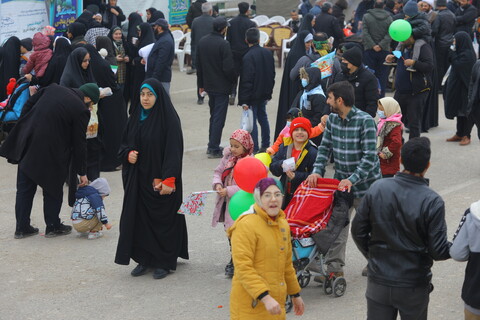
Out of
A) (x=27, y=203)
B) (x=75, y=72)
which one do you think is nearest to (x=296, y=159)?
(x=27, y=203)

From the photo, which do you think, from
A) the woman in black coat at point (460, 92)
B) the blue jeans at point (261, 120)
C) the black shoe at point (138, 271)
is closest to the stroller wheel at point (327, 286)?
the black shoe at point (138, 271)

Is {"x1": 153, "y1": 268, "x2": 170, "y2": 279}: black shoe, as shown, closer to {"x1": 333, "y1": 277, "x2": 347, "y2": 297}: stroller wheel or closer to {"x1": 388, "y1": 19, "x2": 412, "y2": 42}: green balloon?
{"x1": 333, "y1": 277, "x2": 347, "y2": 297}: stroller wheel

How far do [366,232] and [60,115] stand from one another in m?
4.25

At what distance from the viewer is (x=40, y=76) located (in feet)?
38.6

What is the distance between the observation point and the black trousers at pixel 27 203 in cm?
865

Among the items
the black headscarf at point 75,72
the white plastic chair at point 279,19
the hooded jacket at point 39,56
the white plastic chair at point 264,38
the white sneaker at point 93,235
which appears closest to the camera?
the white sneaker at point 93,235

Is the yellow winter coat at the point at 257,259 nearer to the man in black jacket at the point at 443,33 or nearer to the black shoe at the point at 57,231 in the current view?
the black shoe at the point at 57,231

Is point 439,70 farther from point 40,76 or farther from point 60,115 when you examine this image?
point 60,115

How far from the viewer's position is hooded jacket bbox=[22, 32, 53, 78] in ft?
39.3

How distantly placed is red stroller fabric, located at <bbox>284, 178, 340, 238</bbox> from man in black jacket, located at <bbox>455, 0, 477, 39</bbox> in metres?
10.3

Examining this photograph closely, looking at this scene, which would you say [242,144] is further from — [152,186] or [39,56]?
[39,56]

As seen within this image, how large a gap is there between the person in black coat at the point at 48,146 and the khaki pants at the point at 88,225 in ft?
1.05

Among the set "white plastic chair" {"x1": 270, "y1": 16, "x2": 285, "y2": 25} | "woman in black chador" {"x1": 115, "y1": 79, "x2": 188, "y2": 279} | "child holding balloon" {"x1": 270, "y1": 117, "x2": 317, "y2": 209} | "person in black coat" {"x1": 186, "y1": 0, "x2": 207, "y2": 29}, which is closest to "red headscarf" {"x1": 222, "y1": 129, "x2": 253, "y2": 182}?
"child holding balloon" {"x1": 270, "y1": 117, "x2": 317, "y2": 209}

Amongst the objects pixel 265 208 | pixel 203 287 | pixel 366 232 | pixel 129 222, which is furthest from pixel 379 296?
pixel 129 222
